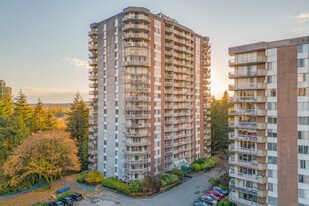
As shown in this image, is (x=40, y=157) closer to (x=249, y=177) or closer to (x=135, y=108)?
(x=135, y=108)

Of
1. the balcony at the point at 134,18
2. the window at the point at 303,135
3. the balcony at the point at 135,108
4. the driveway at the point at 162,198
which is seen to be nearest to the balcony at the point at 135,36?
the balcony at the point at 134,18

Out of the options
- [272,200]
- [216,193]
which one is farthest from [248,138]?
[216,193]

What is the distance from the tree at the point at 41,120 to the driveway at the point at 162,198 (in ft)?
90.2

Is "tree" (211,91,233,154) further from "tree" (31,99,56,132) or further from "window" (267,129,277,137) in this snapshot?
"tree" (31,99,56,132)

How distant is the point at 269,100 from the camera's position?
110 feet

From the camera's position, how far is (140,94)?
48.7m

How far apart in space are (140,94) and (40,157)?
74.2 ft

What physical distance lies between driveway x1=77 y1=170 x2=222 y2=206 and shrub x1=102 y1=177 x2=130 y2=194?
1021 mm

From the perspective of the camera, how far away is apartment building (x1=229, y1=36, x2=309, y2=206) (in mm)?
30859

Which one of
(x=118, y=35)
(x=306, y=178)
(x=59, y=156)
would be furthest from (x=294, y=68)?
(x=59, y=156)

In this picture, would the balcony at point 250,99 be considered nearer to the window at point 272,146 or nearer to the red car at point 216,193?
the window at point 272,146

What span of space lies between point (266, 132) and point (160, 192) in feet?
73.0

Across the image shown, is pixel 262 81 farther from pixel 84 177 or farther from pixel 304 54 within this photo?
pixel 84 177

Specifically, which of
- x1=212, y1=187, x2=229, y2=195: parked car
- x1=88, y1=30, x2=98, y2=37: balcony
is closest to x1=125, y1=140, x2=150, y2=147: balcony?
x1=212, y1=187, x2=229, y2=195: parked car
